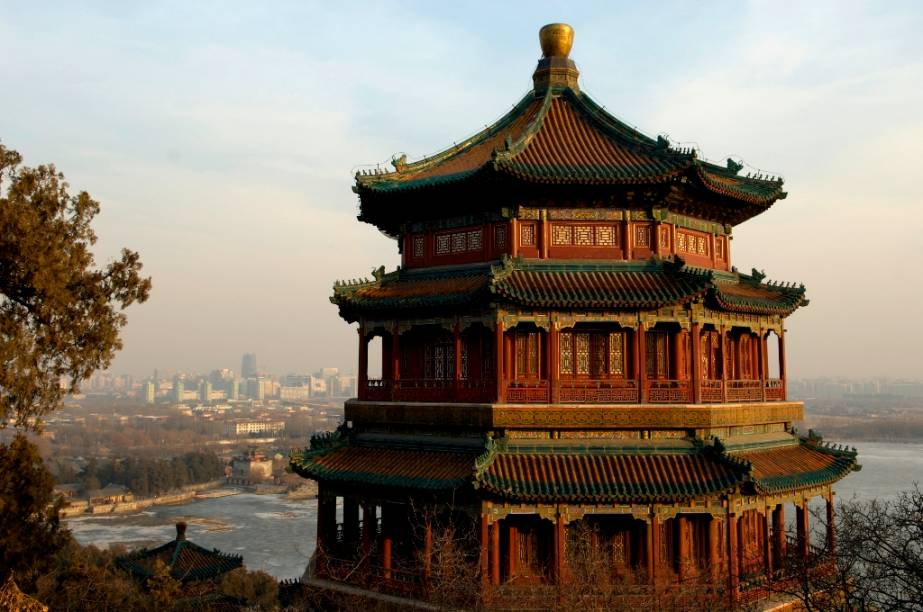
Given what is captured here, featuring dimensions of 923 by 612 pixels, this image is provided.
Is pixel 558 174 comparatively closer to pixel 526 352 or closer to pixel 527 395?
pixel 526 352

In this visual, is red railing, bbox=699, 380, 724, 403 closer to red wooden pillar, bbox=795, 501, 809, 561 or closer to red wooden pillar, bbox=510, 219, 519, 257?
red wooden pillar, bbox=795, 501, 809, 561

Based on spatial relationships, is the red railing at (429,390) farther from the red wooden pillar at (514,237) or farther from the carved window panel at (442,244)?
the carved window panel at (442,244)

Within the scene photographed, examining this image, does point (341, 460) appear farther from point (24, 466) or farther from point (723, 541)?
point (723, 541)

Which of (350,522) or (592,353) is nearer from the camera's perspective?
(592,353)

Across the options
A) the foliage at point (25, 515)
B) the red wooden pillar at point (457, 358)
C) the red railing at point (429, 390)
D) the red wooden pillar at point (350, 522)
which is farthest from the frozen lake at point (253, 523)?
the red wooden pillar at point (457, 358)

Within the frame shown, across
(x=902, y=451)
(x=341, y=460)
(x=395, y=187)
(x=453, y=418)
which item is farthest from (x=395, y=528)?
(x=902, y=451)

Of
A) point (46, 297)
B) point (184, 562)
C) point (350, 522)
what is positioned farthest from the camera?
point (184, 562)

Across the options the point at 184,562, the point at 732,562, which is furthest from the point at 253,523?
the point at 732,562

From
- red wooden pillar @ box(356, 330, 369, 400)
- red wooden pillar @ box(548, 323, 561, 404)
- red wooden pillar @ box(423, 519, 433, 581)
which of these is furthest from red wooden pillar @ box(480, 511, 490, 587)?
red wooden pillar @ box(356, 330, 369, 400)
